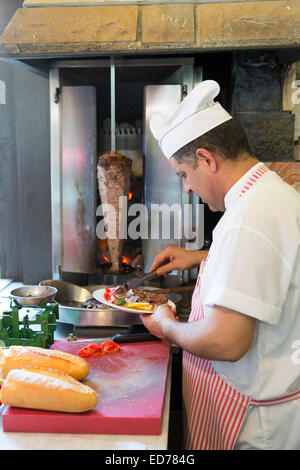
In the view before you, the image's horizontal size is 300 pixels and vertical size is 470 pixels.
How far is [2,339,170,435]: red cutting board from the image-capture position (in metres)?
1.49

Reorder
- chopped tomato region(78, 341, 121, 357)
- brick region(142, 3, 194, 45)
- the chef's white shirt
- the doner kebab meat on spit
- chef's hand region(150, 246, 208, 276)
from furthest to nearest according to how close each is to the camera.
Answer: the doner kebab meat on spit < chef's hand region(150, 246, 208, 276) < brick region(142, 3, 194, 45) < chopped tomato region(78, 341, 121, 357) < the chef's white shirt

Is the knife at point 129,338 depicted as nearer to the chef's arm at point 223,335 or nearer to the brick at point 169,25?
the chef's arm at point 223,335

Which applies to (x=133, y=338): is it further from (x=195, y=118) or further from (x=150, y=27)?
(x=150, y=27)

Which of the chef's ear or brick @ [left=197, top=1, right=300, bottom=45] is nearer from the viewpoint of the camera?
the chef's ear

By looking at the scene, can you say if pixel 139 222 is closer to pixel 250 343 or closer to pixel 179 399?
pixel 179 399

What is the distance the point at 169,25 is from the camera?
85.3 inches

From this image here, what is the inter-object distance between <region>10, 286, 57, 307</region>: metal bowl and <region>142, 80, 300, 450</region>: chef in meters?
0.69

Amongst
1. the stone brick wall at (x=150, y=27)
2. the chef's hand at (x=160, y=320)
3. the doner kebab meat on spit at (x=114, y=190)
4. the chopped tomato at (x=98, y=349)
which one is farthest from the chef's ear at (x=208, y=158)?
the doner kebab meat on spit at (x=114, y=190)

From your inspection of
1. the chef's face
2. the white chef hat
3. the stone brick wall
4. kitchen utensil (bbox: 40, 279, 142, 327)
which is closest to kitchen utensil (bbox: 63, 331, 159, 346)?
kitchen utensil (bbox: 40, 279, 142, 327)

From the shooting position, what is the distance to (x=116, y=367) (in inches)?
74.9

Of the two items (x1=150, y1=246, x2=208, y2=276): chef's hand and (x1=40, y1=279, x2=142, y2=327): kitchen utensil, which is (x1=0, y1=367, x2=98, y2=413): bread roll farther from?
(x1=150, y1=246, x2=208, y2=276): chef's hand

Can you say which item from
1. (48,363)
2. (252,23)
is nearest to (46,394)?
(48,363)

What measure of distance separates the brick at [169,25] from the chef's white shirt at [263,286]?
2.95 feet

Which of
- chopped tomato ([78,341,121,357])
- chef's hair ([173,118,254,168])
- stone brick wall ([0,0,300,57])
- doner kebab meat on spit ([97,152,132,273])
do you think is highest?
stone brick wall ([0,0,300,57])
